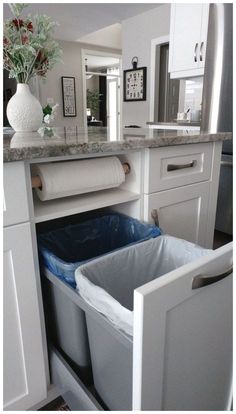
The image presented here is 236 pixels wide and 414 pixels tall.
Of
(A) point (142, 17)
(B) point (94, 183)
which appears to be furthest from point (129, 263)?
(A) point (142, 17)

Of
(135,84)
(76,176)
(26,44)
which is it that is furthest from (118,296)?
(135,84)

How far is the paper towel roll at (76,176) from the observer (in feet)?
2.75

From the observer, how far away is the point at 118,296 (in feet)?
2.95

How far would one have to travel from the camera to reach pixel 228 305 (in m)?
0.67

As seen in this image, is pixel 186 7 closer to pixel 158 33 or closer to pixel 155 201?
pixel 158 33

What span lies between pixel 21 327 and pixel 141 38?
396 centimetres

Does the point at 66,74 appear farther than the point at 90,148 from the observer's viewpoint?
Yes

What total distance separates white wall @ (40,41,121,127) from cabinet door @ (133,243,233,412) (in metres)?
4.79

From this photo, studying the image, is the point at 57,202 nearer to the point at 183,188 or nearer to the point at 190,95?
the point at 183,188

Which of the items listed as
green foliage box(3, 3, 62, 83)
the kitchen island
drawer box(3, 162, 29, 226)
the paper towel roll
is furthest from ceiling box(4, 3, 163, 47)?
drawer box(3, 162, 29, 226)

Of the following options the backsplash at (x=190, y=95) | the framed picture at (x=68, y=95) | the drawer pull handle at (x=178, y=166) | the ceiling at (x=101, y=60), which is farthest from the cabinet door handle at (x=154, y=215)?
the ceiling at (x=101, y=60)

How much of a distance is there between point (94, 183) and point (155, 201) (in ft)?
0.86

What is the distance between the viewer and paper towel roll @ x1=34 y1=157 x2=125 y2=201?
2.75ft

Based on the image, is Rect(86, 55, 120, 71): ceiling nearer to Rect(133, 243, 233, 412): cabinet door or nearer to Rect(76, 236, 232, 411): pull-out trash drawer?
Rect(76, 236, 232, 411): pull-out trash drawer
